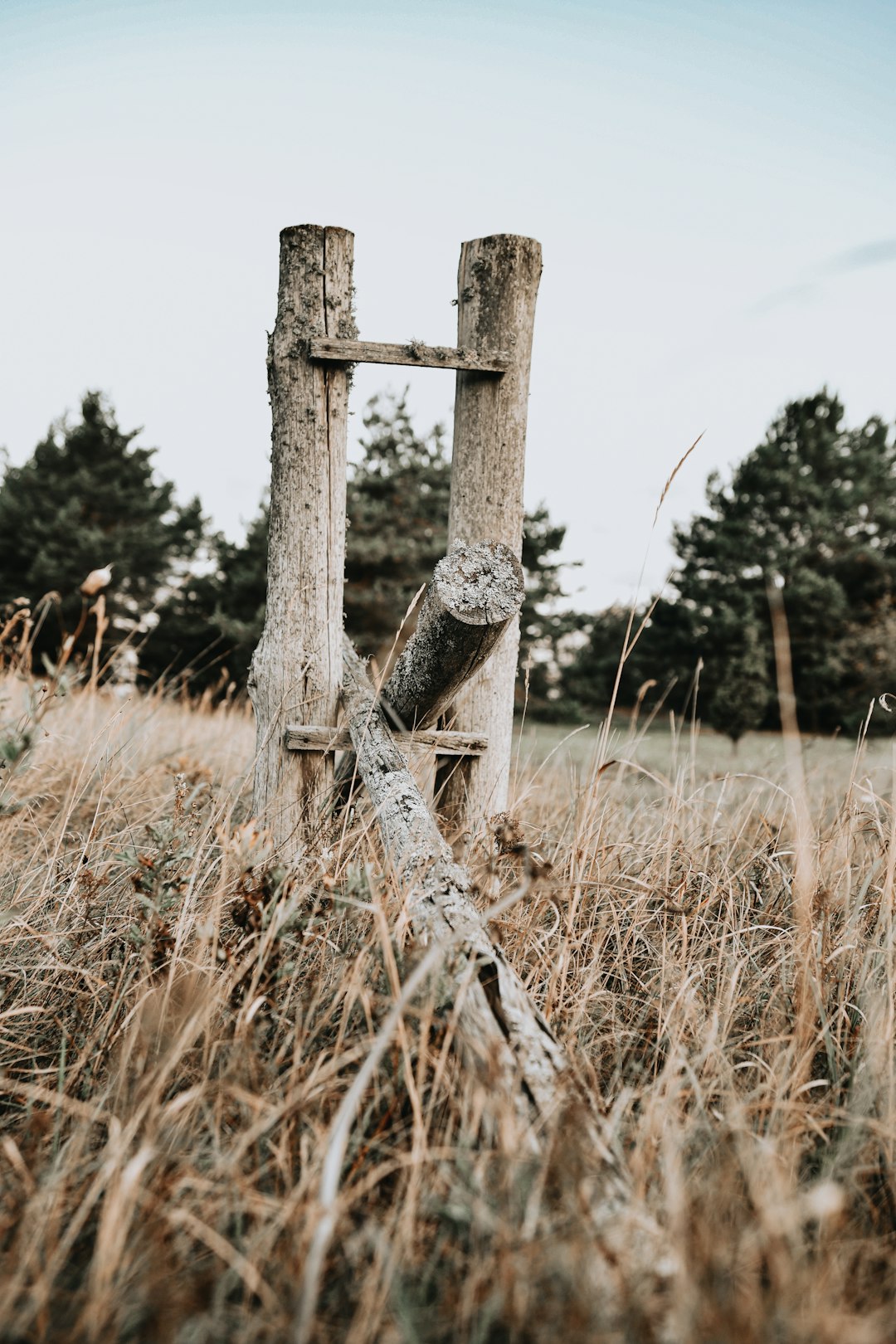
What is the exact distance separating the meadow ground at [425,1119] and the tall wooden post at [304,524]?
40cm

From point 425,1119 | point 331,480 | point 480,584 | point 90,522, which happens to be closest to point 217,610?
→ point 90,522

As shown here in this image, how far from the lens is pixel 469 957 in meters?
1.37

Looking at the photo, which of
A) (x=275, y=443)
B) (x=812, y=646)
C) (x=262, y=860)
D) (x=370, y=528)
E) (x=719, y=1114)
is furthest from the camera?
(x=812, y=646)

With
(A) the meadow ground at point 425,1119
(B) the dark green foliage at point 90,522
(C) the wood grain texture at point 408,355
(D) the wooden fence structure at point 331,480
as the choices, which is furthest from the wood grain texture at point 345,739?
(B) the dark green foliage at point 90,522

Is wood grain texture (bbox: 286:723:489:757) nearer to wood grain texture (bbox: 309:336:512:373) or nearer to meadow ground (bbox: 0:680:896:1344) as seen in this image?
meadow ground (bbox: 0:680:896:1344)

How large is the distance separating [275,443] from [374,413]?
56.0 feet

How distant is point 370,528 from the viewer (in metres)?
17.9

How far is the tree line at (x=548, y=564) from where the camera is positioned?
60.4ft

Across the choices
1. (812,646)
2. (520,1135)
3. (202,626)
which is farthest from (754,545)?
(520,1135)

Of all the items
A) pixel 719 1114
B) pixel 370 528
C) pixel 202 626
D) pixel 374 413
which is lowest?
pixel 719 1114

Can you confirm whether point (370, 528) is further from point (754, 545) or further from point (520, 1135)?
point (520, 1135)

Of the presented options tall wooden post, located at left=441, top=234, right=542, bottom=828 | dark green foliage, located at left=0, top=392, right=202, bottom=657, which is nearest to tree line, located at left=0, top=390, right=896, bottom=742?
dark green foliage, located at left=0, top=392, right=202, bottom=657

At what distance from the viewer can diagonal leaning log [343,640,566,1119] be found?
47.1 inches

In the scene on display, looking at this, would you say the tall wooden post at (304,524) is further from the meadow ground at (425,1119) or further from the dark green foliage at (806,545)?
the dark green foliage at (806,545)
